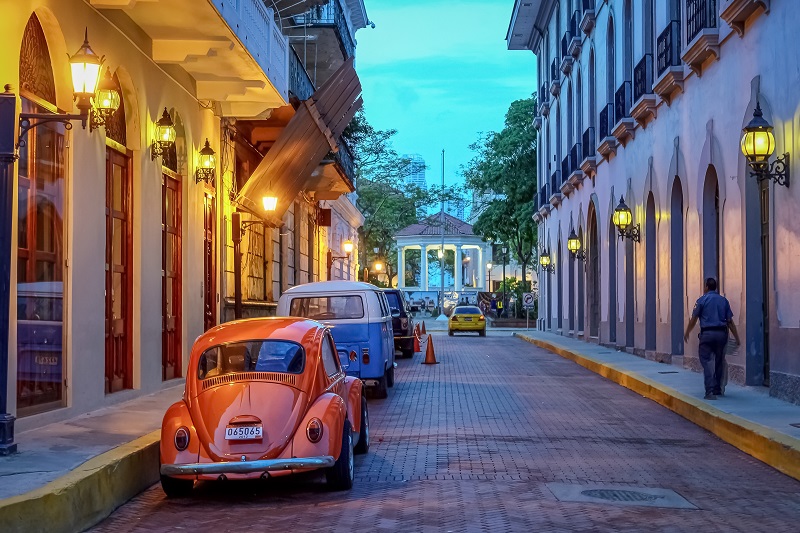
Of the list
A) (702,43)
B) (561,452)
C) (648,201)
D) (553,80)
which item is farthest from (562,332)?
(561,452)

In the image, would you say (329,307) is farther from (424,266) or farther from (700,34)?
(424,266)

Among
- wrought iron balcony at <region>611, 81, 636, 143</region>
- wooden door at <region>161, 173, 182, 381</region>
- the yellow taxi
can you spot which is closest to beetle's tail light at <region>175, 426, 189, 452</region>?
wooden door at <region>161, 173, 182, 381</region>

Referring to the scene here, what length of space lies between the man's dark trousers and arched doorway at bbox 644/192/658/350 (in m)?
10.1

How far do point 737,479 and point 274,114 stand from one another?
658 inches

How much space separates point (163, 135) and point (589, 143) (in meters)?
20.3

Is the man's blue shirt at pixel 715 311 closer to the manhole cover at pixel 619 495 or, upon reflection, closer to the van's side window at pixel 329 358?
the manhole cover at pixel 619 495

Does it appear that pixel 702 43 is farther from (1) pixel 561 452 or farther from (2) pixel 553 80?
(2) pixel 553 80

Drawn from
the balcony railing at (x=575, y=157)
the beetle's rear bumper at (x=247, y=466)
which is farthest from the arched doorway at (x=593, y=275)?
the beetle's rear bumper at (x=247, y=466)

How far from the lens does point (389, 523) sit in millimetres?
8023

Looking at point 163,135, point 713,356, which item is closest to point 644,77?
point 713,356

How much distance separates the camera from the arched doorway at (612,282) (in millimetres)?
31047

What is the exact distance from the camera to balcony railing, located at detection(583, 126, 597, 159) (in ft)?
112

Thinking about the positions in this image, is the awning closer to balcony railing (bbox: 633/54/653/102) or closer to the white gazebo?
balcony railing (bbox: 633/54/653/102)

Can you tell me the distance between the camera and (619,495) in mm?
9320
